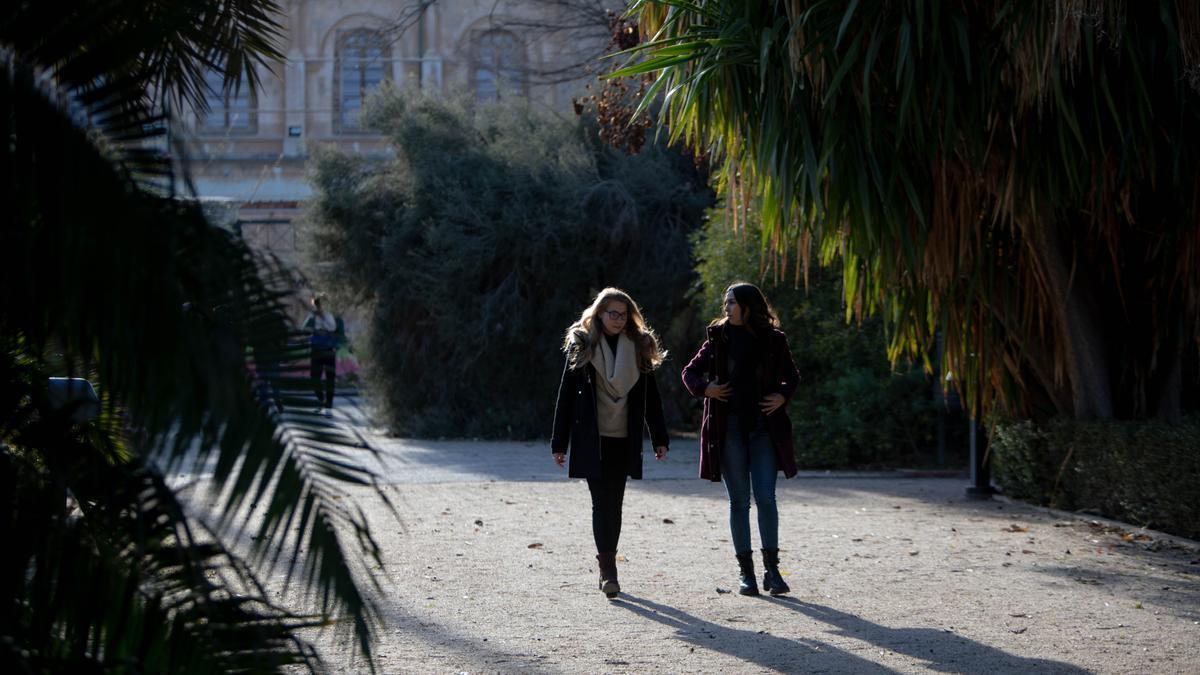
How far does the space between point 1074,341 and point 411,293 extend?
31.0 feet

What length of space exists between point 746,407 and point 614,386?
751 mm

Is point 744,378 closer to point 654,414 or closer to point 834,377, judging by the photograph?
point 654,414

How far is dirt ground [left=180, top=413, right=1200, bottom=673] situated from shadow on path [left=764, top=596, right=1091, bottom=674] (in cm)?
2

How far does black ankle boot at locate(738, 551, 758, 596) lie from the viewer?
7359 millimetres

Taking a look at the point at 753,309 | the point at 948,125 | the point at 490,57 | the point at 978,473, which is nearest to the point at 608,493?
the point at 753,309

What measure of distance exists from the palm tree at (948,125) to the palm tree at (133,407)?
19.3 ft

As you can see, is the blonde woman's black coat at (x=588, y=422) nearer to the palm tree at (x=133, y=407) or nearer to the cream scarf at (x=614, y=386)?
the cream scarf at (x=614, y=386)

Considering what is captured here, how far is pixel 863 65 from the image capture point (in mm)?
8102

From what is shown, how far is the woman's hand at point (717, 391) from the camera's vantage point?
762 centimetres

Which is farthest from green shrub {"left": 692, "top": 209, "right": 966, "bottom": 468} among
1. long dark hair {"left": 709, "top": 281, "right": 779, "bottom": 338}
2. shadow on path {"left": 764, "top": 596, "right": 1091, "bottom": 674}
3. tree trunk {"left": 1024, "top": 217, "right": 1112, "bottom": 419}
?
shadow on path {"left": 764, "top": 596, "right": 1091, "bottom": 674}

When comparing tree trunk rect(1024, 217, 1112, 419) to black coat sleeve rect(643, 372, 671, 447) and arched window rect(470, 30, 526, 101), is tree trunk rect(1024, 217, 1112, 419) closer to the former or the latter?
black coat sleeve rect(643, 372, 671, 447)

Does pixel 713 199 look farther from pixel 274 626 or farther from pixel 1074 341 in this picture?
pixel 274 626

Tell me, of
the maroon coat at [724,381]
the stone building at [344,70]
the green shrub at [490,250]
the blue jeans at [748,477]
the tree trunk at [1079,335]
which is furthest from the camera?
the stone building at [344,70]

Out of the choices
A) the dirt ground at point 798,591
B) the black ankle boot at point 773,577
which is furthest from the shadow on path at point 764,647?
the black ankle boot at point 773,577
